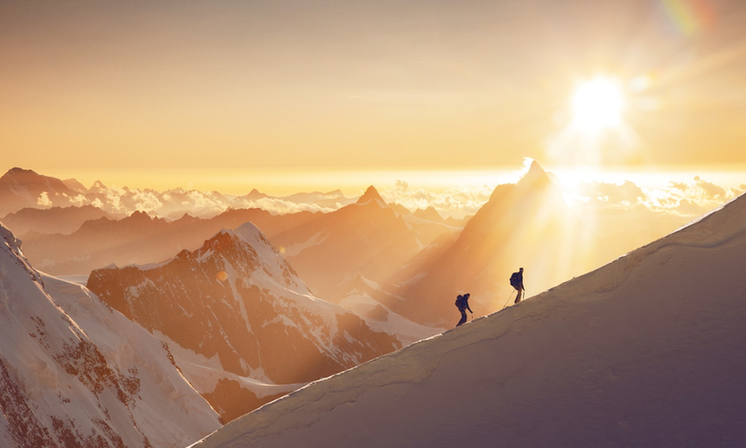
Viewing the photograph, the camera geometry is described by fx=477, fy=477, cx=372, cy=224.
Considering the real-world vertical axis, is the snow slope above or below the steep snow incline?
above

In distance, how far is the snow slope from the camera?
77.6 meters

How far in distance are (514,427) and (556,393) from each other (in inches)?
41.0

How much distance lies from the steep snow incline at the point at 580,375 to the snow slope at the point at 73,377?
81335 mm

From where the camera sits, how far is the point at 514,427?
836cm

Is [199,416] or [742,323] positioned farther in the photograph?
[199,416]

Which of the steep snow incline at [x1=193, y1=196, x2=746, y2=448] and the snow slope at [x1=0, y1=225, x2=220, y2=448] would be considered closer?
the steep snow incline at [x1=193, y1=196, x2=746, y2=448]

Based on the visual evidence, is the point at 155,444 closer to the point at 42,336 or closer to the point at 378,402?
the point at 42,336

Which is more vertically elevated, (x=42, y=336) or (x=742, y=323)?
(x=42, y=336)

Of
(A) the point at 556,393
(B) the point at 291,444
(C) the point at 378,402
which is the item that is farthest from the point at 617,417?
(B) the point at 291,444

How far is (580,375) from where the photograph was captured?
28.9 ft

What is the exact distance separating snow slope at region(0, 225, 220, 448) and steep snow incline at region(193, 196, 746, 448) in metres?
81.3

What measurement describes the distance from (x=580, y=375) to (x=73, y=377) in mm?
104744

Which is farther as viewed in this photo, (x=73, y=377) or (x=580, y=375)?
(x=73, y=377)

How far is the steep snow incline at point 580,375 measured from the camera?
7.89m
